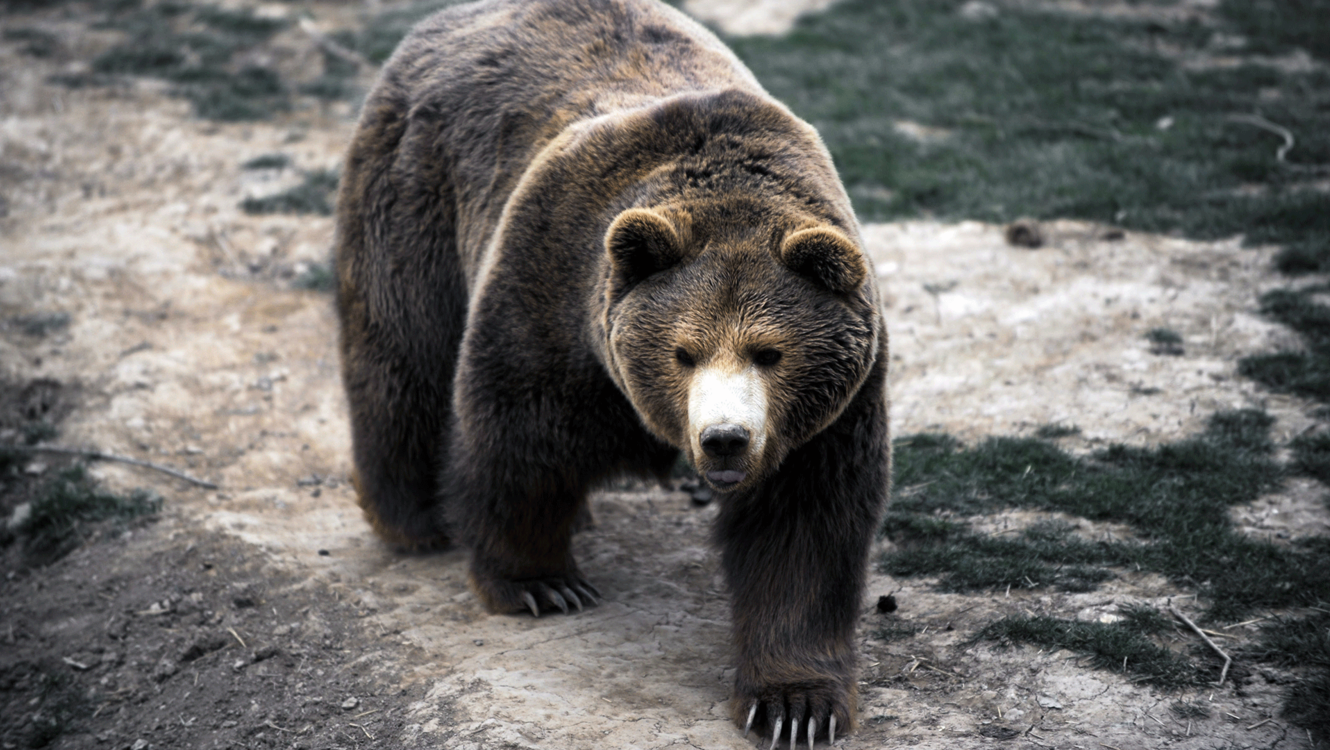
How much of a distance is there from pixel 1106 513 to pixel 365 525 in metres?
4.20

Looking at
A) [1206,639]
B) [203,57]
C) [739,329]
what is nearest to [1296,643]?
[1206,639]

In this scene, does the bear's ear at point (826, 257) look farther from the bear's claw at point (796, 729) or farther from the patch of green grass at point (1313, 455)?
the patch of green grass at point (1313, 455)

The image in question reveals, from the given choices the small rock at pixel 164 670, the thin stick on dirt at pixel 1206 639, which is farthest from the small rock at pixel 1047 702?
the small rock at pixel 164 670

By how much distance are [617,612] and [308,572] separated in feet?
Result: 5.66

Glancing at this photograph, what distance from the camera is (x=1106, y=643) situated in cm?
432

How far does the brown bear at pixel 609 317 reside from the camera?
12.2ft

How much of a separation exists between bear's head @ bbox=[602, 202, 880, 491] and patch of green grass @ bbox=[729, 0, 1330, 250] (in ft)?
17.9

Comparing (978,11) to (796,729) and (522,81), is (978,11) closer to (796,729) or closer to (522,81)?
(522,81)

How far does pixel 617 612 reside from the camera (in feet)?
16.6

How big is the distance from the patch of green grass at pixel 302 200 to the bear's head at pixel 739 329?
6.40 m

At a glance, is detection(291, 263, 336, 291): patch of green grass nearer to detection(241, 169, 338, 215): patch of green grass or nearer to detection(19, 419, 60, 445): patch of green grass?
detection(241, 169, 338, 215): patch of green grass

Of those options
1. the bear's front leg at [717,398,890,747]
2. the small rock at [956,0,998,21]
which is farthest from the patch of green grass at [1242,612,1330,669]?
the small rock at [956,0,998,21]

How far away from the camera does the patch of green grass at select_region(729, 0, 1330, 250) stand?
878 centimetres

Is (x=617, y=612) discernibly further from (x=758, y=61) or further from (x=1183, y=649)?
(x=758, y=61)
